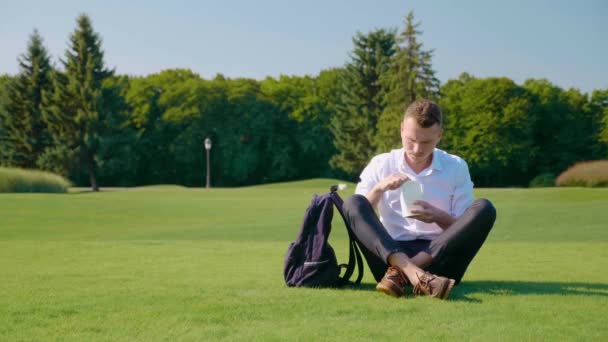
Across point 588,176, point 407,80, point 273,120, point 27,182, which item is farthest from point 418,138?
point 273,120

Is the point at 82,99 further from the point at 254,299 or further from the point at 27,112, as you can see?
the point at 254,299

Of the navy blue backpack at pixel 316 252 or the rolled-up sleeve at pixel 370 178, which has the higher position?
the rolled-up sleeve at pixel 370 178

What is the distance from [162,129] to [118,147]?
8.25 meters

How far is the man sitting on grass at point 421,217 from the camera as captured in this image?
16.0ft

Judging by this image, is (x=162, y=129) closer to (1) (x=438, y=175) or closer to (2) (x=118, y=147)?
(2) (x=118, y=147)

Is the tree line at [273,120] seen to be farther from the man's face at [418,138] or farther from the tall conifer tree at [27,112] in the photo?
the man's face at [418,138]

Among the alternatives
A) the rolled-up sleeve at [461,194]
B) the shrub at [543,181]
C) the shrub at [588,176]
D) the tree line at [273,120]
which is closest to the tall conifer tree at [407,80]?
the tree line at [273,120]

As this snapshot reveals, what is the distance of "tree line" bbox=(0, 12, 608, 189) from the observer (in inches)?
2057

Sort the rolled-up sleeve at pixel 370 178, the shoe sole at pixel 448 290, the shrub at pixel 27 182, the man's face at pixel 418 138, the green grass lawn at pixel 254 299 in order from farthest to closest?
the shrub at pixel 27 182, the rolled-up sleeve at pixel 370 178, the man's face at pixel 418 138, the shoe sole at pixel 448 290, the green grass lawn at pixel 254 299

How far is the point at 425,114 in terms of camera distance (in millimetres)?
4930

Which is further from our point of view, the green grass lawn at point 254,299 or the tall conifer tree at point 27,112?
the tall conifer tree at point 27,112

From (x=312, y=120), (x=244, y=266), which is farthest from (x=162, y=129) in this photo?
(x=244, y=266)

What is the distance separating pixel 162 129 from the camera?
61125 mm

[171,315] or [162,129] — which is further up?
[162,129]
